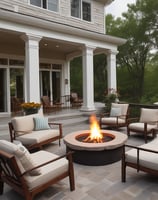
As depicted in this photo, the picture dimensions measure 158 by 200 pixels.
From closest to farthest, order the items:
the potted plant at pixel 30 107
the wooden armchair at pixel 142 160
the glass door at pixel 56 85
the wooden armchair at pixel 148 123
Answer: the wooden armchair at pixel 142 160 → the wooden armchair at pixel 148 123 → the potted plant at pixel 30 107 → the glass door at pixel 56 85

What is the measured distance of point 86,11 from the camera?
1055cm

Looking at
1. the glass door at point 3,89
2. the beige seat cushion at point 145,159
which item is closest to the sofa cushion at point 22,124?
the beige seat cushion at point 145,159

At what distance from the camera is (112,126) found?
6.96 m

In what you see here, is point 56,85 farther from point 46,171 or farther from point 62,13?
point 46,171

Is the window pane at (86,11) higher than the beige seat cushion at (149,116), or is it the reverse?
the window pane at (86,11)

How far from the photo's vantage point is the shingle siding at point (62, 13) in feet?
26.9

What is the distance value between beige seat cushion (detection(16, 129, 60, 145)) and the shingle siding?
5775 mm

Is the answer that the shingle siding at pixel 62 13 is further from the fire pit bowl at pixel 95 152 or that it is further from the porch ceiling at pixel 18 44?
the fire pit bowl at pixel 95 152

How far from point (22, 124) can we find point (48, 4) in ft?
21.6

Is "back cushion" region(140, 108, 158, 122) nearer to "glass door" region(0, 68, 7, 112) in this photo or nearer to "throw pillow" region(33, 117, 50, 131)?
"throw pillow" region(33, 117, 50, 131)

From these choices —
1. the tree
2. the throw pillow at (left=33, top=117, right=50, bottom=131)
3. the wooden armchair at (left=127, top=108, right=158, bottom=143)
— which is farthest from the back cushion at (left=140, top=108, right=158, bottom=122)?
the tree

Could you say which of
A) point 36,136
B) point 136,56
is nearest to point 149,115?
point 36,136

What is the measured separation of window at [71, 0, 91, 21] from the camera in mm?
10125

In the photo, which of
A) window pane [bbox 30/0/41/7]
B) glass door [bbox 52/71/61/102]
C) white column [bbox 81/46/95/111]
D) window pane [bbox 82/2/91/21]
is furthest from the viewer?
glass door [bbox 52/71/61/102]
